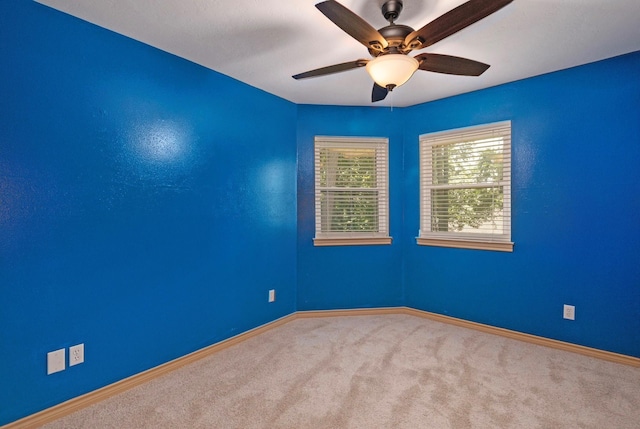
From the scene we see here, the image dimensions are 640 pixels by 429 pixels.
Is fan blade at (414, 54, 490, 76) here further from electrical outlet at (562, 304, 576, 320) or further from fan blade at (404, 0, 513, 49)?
electrical outlet at (562, 304, 576, 320)

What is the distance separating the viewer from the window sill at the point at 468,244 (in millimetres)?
3336

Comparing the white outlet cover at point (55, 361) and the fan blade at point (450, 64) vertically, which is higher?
the fan blade at point (450, 64)

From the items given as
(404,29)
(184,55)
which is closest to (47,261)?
(184,55)

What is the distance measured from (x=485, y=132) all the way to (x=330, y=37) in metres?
1.98

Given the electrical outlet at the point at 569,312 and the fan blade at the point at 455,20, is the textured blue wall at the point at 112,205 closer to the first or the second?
the fan blade at the point at 455,20

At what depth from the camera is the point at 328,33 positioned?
2307mm

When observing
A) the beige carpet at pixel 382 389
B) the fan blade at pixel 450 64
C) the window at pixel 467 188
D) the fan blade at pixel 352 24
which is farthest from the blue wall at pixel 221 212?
the fan blade at pixel 352 24

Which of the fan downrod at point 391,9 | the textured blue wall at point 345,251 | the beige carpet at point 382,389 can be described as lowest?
the beige carpet at point 382,389

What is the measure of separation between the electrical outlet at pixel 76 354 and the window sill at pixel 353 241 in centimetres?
234

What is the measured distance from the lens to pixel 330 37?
→ 2.36 m

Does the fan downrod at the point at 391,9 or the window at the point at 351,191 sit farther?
the window at the point at 351,191

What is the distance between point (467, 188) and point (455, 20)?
89.9 inches

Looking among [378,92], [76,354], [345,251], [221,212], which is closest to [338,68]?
[378,92]

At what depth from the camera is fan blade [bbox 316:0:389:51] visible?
154 cm
